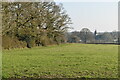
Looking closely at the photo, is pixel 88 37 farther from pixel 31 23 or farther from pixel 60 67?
pixel 60 67

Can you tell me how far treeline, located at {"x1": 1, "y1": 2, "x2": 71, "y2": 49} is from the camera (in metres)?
33.1

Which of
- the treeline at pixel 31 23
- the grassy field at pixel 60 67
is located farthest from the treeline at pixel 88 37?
the grassy field at pixel 60 67

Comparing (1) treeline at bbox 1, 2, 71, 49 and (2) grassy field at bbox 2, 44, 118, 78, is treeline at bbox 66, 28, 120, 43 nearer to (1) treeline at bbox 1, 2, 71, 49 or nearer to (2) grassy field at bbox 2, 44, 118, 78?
(1) treeline at bbox 1, 2, 71, 49

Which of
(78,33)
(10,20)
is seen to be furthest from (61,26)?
(78,33)

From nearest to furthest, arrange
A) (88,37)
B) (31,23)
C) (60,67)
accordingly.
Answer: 1. (60,67)
2. (31,23)
3. (88,37)

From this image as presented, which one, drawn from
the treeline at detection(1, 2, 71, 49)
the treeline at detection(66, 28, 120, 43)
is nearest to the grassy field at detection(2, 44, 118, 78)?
the treeline at detection(1, 2, 71, 49)

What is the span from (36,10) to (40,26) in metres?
6.18

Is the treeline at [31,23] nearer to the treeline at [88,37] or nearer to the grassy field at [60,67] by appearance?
the grassy field at [60,67]

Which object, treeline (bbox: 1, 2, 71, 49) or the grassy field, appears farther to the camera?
treeline (bbox: 1, 2, 71, 49)

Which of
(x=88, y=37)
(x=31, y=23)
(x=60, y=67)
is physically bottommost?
(x=60, y=67)

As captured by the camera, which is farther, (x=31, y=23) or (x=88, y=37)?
(x=88, y=37)

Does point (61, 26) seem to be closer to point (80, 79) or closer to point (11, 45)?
point (11, 45)

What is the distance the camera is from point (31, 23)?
40000 mm

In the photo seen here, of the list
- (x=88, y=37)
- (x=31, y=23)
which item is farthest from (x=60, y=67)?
(x=88, y=37)
